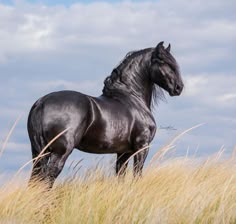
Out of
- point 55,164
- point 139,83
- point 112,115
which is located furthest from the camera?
point 139,83

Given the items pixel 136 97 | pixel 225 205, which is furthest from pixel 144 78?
pixel 225 205

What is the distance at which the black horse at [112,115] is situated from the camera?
7.25 meters

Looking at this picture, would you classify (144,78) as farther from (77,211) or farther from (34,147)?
(77,211)

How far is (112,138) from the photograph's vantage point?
7.70m

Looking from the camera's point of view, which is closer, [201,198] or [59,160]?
[201,198]

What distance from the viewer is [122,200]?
6281 mm

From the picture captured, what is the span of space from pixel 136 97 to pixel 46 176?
193cm

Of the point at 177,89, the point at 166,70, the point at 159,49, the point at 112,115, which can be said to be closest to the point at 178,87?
the point at 177,89

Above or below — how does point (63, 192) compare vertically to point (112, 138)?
below

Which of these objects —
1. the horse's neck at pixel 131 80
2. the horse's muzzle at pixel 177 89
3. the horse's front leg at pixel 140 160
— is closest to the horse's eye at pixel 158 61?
the horse's neck at pixel 131 80

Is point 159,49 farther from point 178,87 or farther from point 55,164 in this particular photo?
point 55,164

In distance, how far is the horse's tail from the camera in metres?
7.25

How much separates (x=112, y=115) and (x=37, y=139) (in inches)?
40.5

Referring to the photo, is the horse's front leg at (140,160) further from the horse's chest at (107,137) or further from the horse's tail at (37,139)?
the horse's tail at (37,139)
